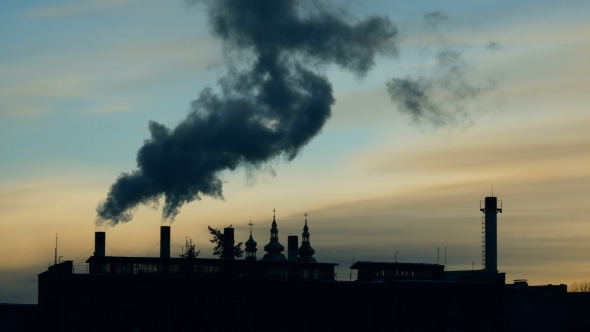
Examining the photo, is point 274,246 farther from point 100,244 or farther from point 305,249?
point 100,244

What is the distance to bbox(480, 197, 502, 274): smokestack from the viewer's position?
311ft

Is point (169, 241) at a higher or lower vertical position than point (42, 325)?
higher

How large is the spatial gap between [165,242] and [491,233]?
98.1ft

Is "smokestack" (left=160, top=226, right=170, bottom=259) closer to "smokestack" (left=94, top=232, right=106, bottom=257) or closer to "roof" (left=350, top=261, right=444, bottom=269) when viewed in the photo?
"smokestack" (left=94, top=232, right=106, bottom=257)

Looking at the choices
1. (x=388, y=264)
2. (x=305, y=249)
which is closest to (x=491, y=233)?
(x=388, y=264)

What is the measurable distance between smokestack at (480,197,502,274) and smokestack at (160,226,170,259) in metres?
28.4

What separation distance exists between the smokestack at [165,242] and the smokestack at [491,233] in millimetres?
28421

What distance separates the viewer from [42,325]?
7800 cm

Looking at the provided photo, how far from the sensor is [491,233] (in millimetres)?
96625

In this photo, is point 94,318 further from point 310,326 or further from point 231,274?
point 231,274

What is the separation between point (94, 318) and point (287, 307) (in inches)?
547

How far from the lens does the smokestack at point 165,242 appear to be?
88.3 m

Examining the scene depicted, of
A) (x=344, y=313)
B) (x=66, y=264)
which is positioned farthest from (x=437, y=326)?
(x=66, y=264)

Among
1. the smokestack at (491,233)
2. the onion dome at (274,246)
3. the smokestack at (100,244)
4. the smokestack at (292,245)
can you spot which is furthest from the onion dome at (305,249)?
the smokestack at (100,244)
